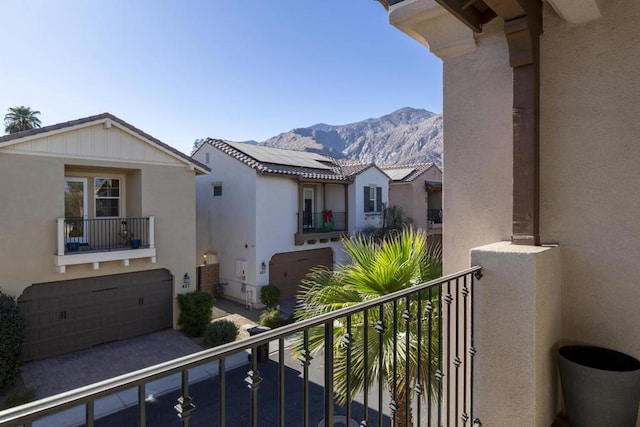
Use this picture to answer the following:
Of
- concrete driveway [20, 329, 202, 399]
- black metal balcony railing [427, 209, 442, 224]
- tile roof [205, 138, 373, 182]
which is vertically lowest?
concrete driveway [20, 329, 202, 399]

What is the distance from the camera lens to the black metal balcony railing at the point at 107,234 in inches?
399

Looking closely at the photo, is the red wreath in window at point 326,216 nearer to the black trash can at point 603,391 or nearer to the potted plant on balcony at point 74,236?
the potted plant on balcony at point 74,236

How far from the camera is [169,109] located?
16.8 metres

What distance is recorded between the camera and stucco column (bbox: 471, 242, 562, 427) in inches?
92.3

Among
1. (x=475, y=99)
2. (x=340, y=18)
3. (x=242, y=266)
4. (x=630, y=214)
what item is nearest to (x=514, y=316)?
(x=630, y=214)

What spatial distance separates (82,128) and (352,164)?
12350 mm

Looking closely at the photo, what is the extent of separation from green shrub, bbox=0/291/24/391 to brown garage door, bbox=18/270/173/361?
28.7 inches

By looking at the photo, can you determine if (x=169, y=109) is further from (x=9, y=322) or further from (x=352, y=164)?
(x=9, y=322)

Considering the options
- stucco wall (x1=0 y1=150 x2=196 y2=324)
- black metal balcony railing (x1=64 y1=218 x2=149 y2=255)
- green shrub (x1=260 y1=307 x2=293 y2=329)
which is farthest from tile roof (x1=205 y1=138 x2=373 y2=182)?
green shrub (x1=260 y1=307 x2=293 y2=329)

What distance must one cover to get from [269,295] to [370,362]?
35.5 feet

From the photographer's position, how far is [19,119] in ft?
65.8

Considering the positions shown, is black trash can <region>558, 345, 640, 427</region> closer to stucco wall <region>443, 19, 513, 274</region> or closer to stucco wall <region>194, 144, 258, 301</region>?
stucco wall <region>443, 19, 513, 274</region>

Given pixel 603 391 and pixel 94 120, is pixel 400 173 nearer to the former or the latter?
pixel 94 120

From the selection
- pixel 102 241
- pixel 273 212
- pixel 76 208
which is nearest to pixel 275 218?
pixel 273 212
